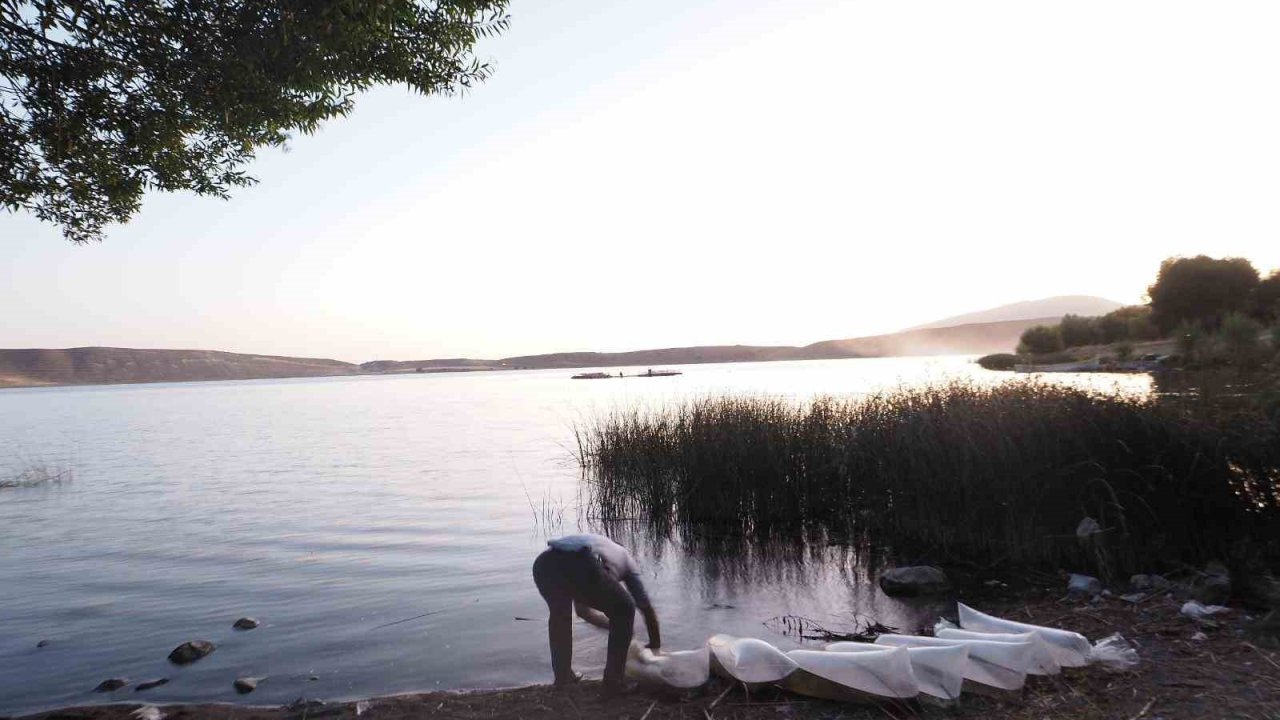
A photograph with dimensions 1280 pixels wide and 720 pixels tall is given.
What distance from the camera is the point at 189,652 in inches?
241

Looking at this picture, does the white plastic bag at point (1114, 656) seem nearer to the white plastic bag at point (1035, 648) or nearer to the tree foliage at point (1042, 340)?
the white plastic bag at point (1035, 648)

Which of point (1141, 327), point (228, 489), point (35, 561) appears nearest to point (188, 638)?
point (35, 561)

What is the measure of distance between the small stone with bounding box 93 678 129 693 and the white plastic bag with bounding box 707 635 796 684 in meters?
4.30

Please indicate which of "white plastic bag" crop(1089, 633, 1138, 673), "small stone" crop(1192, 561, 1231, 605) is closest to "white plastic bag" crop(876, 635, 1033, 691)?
"white plastic bag" crop(1089, 633, 1138, 673)

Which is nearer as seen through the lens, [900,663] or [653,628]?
[900,663]

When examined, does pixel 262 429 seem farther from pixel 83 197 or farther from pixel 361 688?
pixel 361 688

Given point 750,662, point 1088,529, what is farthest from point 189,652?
point 1088,529

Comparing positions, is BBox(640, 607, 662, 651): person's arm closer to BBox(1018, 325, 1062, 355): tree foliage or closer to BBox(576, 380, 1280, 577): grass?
BBox(576, 380, 1280, 577): grass

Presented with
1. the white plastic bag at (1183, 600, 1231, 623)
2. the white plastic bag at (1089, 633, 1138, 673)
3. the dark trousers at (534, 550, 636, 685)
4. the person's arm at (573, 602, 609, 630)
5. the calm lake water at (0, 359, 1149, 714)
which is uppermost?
the dark trousers at (534, 550, 636, 685)

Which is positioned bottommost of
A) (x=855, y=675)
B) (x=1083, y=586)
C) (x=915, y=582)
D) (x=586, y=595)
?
(x=915, y=582)

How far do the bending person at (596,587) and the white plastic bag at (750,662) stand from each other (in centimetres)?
54

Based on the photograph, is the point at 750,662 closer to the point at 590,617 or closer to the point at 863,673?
the point at 863,673

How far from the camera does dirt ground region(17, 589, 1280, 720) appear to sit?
402 centimetres

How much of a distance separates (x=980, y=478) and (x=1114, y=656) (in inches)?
146
